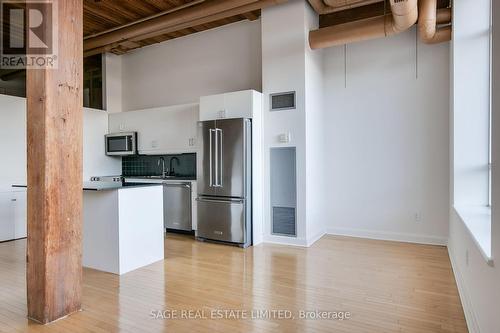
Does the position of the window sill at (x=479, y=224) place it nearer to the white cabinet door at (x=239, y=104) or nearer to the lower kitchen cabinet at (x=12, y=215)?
the white cabinet door at (x=239, y=104)

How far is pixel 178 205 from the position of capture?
17.6 feet

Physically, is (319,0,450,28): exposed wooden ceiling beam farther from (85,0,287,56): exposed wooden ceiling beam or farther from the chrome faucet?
the chrome faucet

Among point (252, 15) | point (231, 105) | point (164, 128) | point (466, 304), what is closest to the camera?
point (466, 304)

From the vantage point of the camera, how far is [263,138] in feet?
16.0

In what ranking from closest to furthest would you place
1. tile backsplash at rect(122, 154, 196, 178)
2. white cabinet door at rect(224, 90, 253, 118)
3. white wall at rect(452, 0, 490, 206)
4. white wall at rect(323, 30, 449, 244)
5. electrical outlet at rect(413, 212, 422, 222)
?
white wall at rect(452, 0, 490, 206)
white wall at rect(323, 30, 449, 244)
electrical outlet at rect(413, 212, 422, 222)
white cabinet door at rect(224, 90, 253, 118)
tile backsplash at rect(122, 154, 196, 178)

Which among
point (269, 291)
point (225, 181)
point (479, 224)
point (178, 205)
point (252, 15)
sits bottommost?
point (269, 291)

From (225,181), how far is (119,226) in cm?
170

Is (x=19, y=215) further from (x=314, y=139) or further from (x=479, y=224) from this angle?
(x=479, y=224)

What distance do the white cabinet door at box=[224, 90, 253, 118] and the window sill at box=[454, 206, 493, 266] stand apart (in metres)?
2.88

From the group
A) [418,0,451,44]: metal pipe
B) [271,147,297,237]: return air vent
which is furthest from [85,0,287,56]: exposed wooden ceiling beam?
[271,147,297,237]: return air vent

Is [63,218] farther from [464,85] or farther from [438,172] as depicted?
[438,172]

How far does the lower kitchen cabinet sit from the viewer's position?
4.90 meters

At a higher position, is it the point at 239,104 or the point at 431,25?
the point at 431,25

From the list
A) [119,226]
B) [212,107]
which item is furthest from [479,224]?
[212,107]
